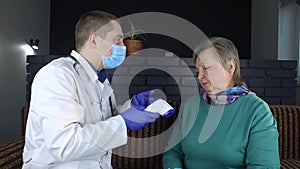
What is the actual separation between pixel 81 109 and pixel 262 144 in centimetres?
66

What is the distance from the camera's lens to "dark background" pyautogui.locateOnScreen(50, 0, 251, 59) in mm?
4898

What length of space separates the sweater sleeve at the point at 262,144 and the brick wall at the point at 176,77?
92 centimetres

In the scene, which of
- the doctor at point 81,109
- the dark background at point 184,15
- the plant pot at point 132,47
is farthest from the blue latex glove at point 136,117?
the dark background at point 184,15

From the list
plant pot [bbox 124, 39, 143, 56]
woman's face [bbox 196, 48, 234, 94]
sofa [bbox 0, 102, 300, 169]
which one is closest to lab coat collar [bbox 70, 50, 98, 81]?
woman's face [bbox 196, 48, 234, 94]

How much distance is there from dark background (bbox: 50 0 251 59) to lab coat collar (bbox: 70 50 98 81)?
3.72 meters

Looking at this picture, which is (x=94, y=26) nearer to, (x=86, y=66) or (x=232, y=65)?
(x=86, y=66)

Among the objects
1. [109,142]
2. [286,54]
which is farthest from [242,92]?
[286,54]

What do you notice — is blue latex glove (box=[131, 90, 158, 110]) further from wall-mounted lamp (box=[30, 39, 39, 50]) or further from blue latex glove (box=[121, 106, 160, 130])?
wall-mounted lamp (box=[30, 39, 39, 50])

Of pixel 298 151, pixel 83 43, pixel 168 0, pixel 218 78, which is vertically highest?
pixel 168 0

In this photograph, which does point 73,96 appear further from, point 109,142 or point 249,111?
point 249,111

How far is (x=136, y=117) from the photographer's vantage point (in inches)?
45.3

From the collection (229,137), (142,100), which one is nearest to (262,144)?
(229,137)

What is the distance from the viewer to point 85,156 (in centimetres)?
111

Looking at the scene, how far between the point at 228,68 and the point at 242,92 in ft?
0.38
